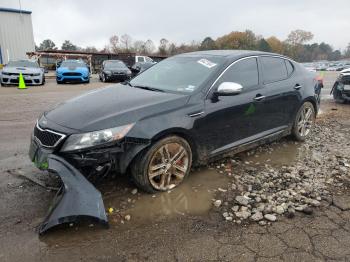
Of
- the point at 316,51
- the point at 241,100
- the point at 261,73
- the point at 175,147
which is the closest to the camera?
the point at 175,147

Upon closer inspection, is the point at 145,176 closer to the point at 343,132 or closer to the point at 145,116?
the point at 145,116

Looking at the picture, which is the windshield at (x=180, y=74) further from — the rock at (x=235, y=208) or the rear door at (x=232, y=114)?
the rock at (x=235, y=208)

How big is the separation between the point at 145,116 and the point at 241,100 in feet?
5.05

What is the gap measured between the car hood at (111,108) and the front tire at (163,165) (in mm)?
380

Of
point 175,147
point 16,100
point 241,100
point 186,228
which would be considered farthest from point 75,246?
point 16,100

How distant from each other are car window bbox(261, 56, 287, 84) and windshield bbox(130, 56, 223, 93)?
89cm

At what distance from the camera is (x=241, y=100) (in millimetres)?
4535

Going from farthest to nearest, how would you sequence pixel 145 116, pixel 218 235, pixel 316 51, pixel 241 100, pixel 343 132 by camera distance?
pixel 316 51 → pixel 343 132 → pixel 241 100 → pixel 145 116 → pixel 218 235

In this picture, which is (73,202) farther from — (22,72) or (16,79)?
(16,79)

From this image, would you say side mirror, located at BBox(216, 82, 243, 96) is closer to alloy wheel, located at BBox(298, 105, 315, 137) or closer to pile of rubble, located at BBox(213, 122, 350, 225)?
pile of rubble, located at BBox(213, 122, 350, 225)

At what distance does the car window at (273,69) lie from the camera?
5129mm

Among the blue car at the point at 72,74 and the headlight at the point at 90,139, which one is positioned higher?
the headlight at the point at 90,139

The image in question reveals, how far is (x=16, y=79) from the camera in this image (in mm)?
16016

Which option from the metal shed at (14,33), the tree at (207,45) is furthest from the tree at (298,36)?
the metal shed at (14,33)
